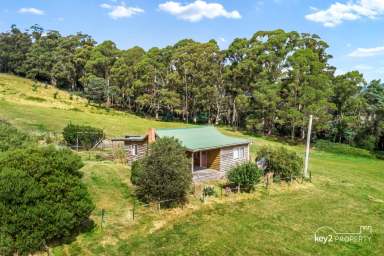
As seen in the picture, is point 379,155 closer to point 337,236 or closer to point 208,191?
point 337,236

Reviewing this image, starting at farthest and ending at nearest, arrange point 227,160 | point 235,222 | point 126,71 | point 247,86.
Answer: point 126,71 < point 247,86 < point 227,160 < point 235,222

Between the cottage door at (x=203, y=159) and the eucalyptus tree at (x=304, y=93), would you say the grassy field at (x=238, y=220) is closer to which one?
the cottage door at (x=203, y=159)

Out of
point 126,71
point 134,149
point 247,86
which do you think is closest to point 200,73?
point 247,86

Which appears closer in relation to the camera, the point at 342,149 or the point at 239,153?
the point at 239,153

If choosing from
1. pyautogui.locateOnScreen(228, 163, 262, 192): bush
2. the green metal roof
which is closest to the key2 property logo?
pyautogui.locateOnScreen(228, 163, 262, 192): bush

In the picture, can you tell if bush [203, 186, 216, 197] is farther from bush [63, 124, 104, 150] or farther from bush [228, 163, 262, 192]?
bush [63, 124, 104, 150]

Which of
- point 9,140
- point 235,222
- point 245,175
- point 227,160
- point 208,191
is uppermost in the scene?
point 9,140

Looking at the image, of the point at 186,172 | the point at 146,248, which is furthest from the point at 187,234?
the point at 186,172

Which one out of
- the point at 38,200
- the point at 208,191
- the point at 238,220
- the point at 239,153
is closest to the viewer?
the point at 38,200
